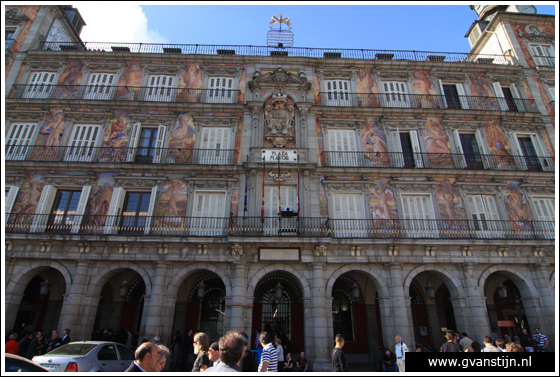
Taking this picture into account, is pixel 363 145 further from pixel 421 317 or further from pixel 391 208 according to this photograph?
pixel 421 317

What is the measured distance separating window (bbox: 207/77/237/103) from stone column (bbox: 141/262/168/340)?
30.6 feet

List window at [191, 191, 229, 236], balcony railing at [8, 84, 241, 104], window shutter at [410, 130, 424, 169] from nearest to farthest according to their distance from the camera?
1. window at [191, 191, 229, 236]
2. window shutter at [410, 130, 424, 169]
3. balcony railing at [8, 84, 241, 104]

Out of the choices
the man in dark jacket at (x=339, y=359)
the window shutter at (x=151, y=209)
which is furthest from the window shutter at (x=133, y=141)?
the man in dark jacket at (x=339, y=359)

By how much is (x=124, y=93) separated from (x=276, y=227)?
456 inches

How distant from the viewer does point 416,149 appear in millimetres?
16047

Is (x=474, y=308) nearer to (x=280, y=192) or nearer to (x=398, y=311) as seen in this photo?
(x=398, y=311)

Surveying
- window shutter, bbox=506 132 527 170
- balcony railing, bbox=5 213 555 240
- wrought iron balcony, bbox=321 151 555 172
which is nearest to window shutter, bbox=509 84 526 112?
window shutter, bbox=506 132 527 170

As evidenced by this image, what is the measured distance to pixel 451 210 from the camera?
14.8 meters

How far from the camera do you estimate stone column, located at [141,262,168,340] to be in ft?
40.0

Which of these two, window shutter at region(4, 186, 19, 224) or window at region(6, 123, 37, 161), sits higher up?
window at region(6, 123, 37, 161)

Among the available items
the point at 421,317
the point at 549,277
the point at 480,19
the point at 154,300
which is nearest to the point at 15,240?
the point at 154,300

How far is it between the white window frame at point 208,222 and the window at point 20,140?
357 inches

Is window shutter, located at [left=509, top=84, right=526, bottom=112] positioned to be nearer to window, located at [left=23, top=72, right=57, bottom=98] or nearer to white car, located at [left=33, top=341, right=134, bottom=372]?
white car, located at [left=33, top=341, right=134, bottom=372]

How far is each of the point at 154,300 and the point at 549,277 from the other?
55.2 feet
